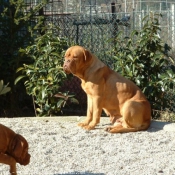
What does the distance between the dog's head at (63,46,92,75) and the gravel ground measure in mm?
777

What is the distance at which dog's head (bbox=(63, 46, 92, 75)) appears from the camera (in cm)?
633

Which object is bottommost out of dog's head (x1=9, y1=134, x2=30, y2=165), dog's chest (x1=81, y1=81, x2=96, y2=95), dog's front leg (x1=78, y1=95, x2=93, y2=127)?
dog's front leg (x1=78, y1=95, x2=93, y2=127)

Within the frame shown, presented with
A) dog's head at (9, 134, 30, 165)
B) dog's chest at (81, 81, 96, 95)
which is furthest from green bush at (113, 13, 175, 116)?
dog's head at (9, 134, 30, 165)

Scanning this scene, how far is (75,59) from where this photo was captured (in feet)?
20.8

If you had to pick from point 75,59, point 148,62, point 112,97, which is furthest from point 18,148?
point 148,62

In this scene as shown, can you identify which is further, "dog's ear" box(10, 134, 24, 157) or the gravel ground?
the gravel ground

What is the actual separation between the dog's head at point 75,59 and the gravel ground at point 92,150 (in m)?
0.78

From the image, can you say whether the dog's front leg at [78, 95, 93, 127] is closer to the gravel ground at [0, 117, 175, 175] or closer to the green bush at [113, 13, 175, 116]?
the gravel ground at [0, 117, 175, 175]

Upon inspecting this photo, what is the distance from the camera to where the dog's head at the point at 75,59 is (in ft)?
20.8

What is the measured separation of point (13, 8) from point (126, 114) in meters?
3.54

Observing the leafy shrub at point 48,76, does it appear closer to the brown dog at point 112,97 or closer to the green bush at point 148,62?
the green bush at point 148,62

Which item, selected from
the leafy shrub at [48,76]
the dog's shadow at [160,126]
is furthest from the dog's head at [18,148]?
the leafy shrub at [48,76]

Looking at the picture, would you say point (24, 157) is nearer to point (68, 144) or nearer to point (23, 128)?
point (68, 144)

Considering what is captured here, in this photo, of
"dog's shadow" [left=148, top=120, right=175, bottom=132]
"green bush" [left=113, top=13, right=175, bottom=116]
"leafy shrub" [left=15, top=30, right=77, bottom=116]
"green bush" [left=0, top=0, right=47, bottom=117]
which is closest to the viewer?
"dog's shadow" [left=148, top=120, right=175, bottom=132]
